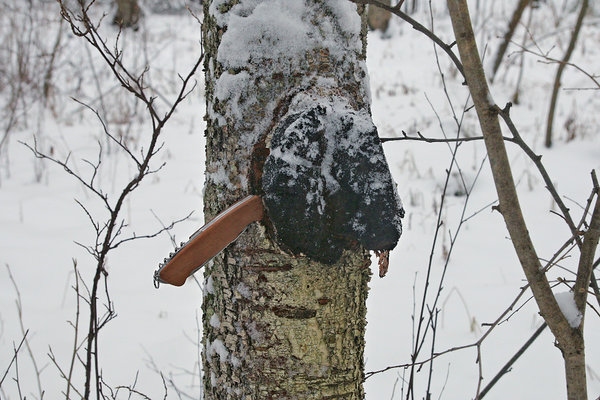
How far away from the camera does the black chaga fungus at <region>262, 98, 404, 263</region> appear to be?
86 cm

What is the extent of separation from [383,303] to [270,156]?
6.00 feet

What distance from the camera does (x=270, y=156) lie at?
0.88 meters

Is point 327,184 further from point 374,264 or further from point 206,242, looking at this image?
point 374,264

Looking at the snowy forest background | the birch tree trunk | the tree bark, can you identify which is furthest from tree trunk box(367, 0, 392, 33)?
the tree bark

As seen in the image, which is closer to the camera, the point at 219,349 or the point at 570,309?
the point at 570,309

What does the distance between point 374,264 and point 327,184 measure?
2148 millimetres

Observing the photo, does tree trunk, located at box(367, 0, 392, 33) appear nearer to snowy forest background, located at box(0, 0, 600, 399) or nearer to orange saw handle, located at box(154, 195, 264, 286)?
snowy forest background, located at box(0, 0, 600, 399)

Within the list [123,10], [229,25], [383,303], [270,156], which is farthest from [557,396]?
[123,10]

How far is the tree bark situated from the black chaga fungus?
17 cm

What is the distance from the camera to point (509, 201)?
887 millimetres

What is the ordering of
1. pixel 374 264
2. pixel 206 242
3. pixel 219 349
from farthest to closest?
pixel 374 264, pixel 219 349, pixel 206 242

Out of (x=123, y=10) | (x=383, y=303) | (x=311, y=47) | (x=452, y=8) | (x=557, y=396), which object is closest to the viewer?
(x=452, y=8)

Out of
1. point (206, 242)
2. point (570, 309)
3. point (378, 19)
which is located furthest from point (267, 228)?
point (378, 19)

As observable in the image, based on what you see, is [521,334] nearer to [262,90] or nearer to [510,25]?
[262,90]
